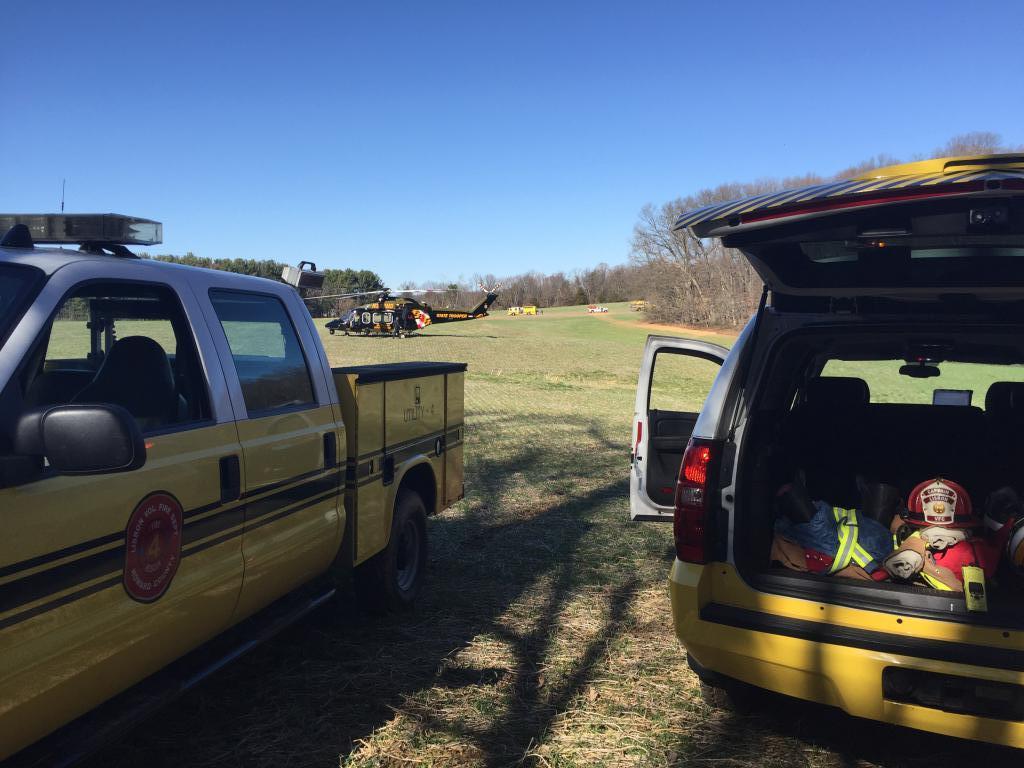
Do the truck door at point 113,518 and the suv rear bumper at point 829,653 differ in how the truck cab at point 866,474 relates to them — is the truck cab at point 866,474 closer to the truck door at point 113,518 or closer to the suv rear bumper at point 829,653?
the suv rear bumper at point 829,653

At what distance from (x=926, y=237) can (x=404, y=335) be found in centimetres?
4580

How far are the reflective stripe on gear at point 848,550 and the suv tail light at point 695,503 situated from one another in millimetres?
646

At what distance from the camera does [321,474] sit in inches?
156

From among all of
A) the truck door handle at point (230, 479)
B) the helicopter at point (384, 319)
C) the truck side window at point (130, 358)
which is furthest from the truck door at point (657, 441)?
the helicopter at point (384, 319)

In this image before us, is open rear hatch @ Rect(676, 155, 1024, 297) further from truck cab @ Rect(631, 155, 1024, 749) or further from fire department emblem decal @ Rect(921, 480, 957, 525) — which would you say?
fire department emblem decal @ Rect(921, 480, 957, 525)

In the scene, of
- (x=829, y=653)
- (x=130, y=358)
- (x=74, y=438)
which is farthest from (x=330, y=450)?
(x=829, y=653)

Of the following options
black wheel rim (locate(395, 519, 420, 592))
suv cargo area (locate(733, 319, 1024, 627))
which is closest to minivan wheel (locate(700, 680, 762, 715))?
suv cargo area (locate(733, 319, 1024, 627))

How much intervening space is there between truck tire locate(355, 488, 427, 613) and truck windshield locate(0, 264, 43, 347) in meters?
2.66

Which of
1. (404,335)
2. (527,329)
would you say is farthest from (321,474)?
(527,329)

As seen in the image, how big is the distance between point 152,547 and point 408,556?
8.71 feet

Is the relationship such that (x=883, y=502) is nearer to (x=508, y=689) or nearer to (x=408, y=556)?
(x=508, y=689)

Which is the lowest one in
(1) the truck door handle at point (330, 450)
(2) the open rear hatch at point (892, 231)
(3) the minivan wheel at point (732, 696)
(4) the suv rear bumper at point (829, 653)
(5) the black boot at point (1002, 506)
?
(3) the minivan wheel at point (732, 696)

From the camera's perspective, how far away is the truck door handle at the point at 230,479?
10.4 ft

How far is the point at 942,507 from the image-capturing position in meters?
3.50
